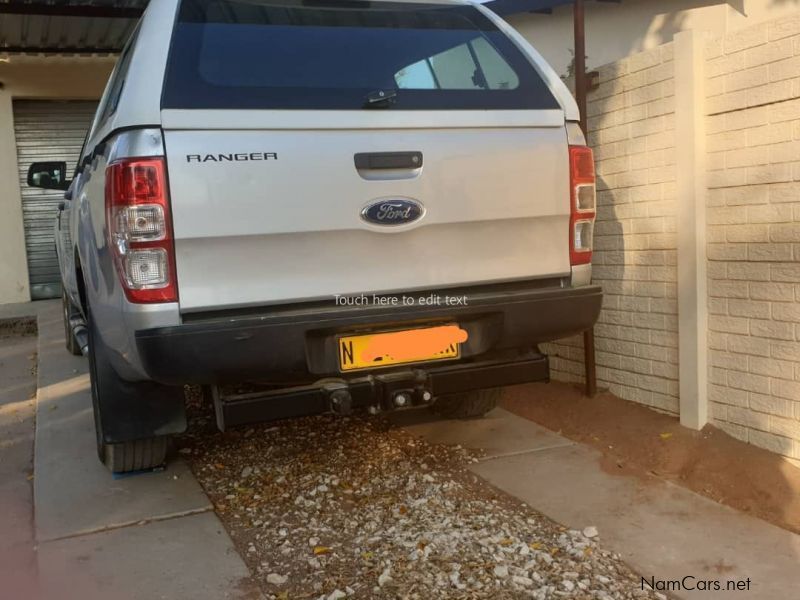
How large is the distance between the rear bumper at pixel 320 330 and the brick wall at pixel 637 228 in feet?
3.37

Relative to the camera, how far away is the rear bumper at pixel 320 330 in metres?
2.95

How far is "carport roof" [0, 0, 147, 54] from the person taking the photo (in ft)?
25.9

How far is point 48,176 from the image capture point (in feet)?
18.9

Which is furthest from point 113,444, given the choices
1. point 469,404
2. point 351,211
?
point 469,404

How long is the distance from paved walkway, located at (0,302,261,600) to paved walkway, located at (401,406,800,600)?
1.37 m

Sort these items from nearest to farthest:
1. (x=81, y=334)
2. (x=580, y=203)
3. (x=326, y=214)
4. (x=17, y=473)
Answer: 1. (x=326, y=214)
2. (x=580, y=203)
3. (x=17, y=473)
4. (x=81, y=334)

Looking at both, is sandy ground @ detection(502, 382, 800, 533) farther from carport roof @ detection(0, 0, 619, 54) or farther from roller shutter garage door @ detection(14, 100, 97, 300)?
roller shutter garage door @ detection(14, 100, 97, 300)

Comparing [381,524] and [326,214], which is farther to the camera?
[381,524]

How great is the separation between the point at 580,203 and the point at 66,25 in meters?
7.55

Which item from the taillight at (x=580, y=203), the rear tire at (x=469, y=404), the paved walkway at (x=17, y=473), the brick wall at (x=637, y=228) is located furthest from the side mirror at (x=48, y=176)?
the taillight at (x=580, y=203)

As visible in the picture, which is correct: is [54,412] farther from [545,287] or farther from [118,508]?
[545,287]

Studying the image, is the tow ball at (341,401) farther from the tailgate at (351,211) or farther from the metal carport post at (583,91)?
the metal carport post at (583,91)

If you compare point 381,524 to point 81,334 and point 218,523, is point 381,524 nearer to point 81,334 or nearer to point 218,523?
point 218,523

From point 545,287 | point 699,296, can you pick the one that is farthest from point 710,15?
point 545,287
